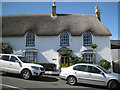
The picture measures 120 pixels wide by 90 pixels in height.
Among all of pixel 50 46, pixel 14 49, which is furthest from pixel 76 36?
pixel 14 49

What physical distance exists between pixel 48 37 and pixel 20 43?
171 inches

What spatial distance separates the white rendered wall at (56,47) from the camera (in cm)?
1566

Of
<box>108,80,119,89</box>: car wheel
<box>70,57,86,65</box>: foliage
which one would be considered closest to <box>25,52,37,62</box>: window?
<box>70,57,86,65</box>: foliage

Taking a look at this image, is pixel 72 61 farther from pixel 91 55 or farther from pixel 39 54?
pixel 39 54

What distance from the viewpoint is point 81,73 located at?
25.3 ft

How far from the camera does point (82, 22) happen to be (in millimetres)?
17625

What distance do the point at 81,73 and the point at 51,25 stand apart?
11245 mm

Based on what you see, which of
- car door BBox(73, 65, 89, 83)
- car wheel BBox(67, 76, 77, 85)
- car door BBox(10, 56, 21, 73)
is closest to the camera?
car door BBox(73, 65, 89, 83)

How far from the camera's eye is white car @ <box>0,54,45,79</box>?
8367 millimetres

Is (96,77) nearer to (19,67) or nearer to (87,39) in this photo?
(19,67)

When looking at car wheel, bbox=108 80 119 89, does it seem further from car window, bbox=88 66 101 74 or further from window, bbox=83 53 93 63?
window, bbox=83 53 93 63

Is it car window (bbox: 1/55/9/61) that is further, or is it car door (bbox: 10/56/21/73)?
car window (bbox: 1/55/9/61)

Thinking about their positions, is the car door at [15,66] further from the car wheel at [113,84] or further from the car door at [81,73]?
the car wheel at [113,84]

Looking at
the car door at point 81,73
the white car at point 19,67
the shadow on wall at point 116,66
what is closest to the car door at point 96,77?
the car door at point 81,73
